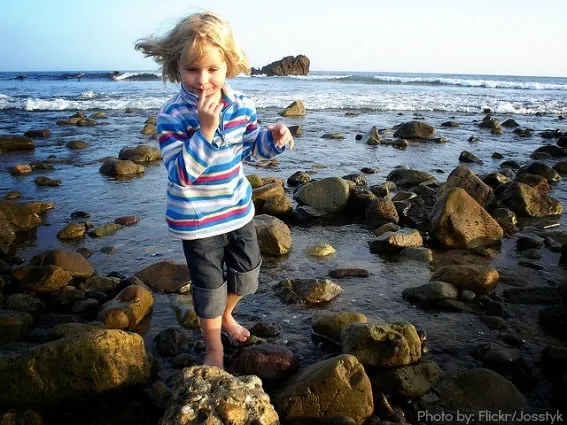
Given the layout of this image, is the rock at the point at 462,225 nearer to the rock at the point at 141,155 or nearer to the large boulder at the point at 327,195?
the large boulder at the point at 327,195

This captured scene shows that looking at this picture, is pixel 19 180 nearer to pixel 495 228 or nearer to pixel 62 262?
pixel 62 262

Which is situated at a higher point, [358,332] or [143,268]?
[358,332]

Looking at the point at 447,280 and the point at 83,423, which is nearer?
the point at 83,423

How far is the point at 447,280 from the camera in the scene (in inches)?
163

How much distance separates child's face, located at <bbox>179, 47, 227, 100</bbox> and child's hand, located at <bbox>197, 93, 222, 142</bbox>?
192mm

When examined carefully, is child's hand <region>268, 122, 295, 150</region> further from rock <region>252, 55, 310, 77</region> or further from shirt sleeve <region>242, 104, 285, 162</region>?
rock <region>252, 55, 310, 77</region>

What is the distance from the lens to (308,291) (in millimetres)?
4031

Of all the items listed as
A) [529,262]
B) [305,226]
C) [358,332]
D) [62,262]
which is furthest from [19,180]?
[529,262]

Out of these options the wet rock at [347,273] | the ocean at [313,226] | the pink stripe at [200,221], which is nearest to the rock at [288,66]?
the ocean at [313,226]

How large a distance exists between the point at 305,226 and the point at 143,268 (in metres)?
2.23

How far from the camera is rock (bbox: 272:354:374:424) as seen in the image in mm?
2520

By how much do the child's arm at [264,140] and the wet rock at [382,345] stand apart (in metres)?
1.29

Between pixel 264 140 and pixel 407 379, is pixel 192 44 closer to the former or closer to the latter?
pixel 264 140

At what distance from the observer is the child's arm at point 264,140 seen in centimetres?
287
